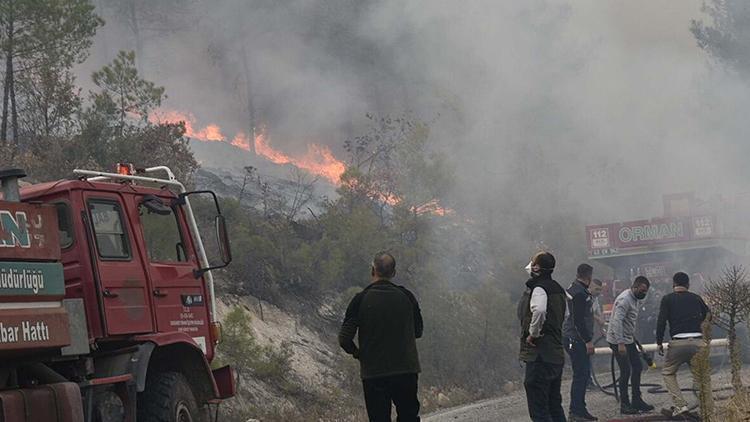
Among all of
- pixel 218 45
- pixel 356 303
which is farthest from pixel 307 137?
pixel 356 303

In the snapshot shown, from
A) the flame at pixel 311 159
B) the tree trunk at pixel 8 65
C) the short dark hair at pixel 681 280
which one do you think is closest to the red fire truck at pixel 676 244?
the short dark hair at pixel 681 280

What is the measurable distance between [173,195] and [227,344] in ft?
19.3

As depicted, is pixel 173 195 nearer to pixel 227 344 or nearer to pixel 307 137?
pixel 227 344

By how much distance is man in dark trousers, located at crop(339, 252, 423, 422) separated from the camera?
24.1 ft

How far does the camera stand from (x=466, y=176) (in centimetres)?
3472

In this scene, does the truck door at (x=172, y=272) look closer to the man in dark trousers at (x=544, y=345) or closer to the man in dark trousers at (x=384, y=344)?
the man in dark trousers at (x=384, y=344)

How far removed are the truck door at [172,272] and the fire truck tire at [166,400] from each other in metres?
0.41

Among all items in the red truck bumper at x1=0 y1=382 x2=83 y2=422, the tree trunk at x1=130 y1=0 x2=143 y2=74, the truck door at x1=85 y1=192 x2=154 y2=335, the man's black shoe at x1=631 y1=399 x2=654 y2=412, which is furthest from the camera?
the tree trunk at x1=130 y1=0 x2=143 y2=74

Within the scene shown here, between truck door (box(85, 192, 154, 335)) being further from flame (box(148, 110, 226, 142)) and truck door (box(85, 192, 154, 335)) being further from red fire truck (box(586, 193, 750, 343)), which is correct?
flame (box(148, 110, 226, 142))

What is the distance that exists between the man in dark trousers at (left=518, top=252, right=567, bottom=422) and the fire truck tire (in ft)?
9.19

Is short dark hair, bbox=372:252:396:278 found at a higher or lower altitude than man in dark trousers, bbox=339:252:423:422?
higher

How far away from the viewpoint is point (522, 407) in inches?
530

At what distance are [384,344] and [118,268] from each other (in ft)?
6.95

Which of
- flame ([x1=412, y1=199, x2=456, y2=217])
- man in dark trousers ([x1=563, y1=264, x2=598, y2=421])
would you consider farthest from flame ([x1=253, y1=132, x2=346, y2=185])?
man in dark trousers ([x1=563, y1=264, x2=598, y2=421])
